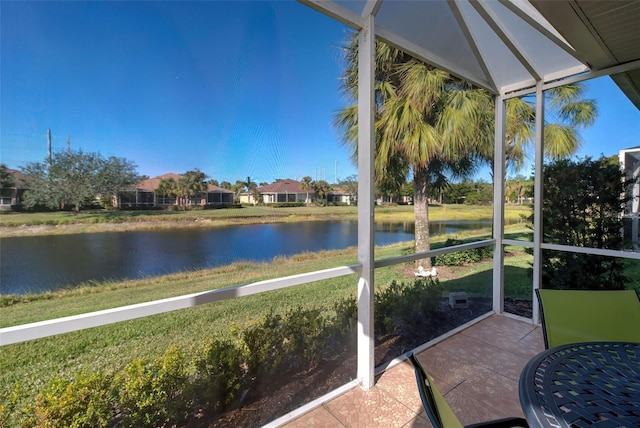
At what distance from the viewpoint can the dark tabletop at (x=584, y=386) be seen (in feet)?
3.05

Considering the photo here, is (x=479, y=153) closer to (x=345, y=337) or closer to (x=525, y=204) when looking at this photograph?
(x=525, y=204)

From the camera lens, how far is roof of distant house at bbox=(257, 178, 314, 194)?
7.22ft

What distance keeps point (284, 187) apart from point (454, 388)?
2072mm

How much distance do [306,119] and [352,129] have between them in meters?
0.49

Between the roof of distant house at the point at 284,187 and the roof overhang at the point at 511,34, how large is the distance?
1.22 m

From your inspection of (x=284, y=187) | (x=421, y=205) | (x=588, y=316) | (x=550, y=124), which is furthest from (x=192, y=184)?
(x=550, y=124)

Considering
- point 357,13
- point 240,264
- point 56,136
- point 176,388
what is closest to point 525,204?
point 357,13

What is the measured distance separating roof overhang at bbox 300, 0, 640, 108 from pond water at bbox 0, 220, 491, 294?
163 centimetres

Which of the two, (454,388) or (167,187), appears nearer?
(167,187)

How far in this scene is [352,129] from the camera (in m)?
2.66

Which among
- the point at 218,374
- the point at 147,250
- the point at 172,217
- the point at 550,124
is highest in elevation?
the point at 550,124

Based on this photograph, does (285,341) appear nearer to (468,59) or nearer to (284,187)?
(284,187)

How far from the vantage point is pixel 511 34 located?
2674mm

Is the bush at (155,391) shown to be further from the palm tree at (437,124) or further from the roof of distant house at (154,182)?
the palm tree at (437,124)
